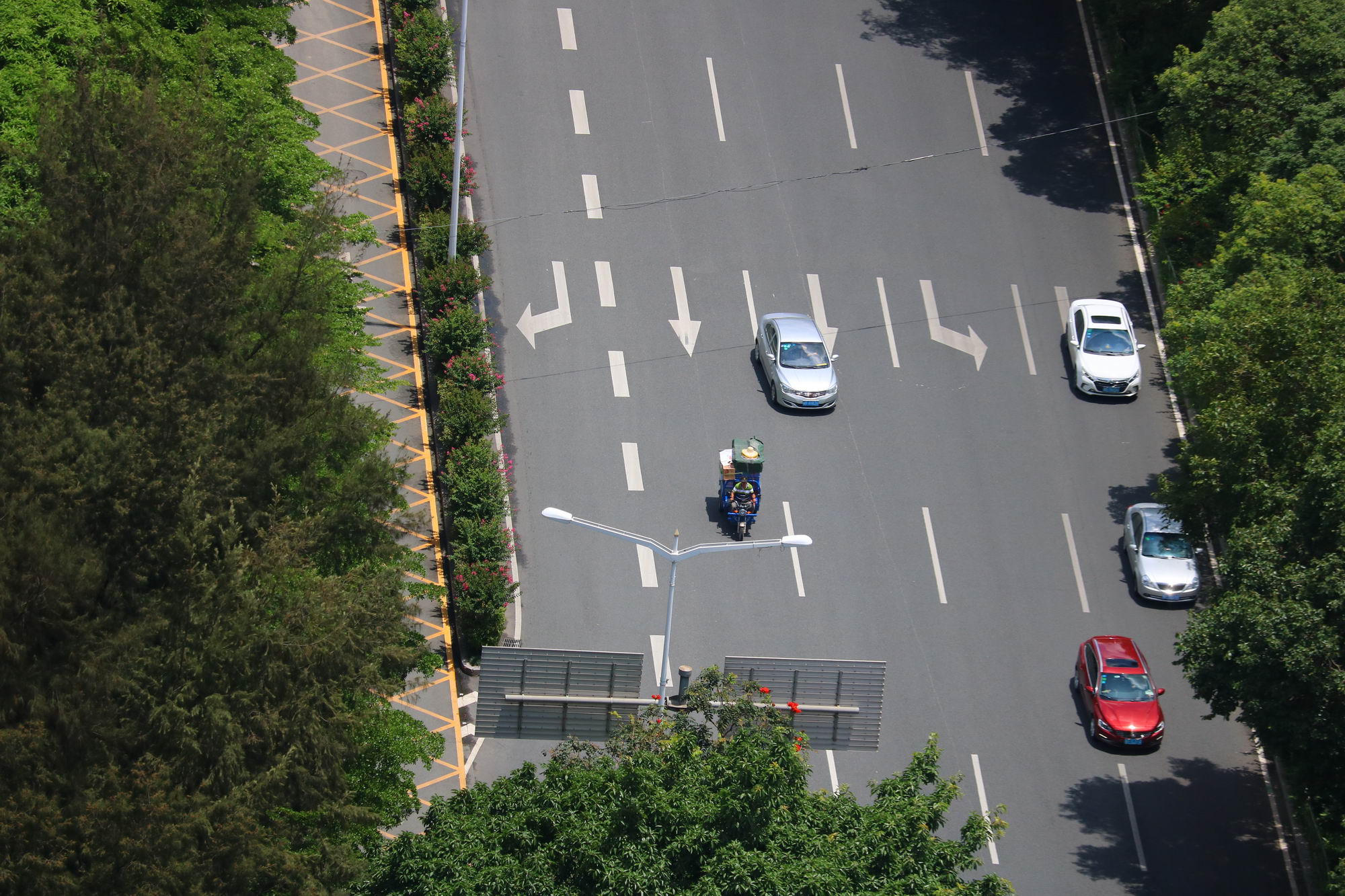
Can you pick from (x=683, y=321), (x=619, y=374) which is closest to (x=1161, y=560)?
(x=683, y=321)

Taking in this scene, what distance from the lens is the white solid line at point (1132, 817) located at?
3284 centimetres

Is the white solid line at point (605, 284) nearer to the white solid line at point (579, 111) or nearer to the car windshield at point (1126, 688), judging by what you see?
the white solid line at point (579, 111)

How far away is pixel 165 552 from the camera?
22297 millimetres

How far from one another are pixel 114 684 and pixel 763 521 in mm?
19579

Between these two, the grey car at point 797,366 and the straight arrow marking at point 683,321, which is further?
the straight arrow marking at point 683,321

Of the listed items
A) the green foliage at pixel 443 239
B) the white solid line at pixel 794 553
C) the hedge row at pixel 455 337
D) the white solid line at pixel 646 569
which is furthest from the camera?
the green foliage at pixel 443 239

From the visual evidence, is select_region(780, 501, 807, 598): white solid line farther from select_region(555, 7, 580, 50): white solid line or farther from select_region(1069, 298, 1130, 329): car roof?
select_region(555, 7, 580, 50): white solid line

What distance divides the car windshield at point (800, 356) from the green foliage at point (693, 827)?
17.8 metres

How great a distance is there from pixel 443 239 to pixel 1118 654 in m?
19.0

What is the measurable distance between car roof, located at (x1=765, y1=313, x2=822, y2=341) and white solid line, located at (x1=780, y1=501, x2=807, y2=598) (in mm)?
4497

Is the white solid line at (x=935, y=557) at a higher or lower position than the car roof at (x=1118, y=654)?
higher

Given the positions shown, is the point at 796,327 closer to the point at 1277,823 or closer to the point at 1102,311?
the point at 1102,311

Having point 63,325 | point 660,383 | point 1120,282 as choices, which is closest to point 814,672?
point 63,325

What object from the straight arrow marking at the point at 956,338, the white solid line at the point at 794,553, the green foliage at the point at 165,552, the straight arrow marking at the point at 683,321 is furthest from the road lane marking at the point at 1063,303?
the green foliage at the point at 165,552
